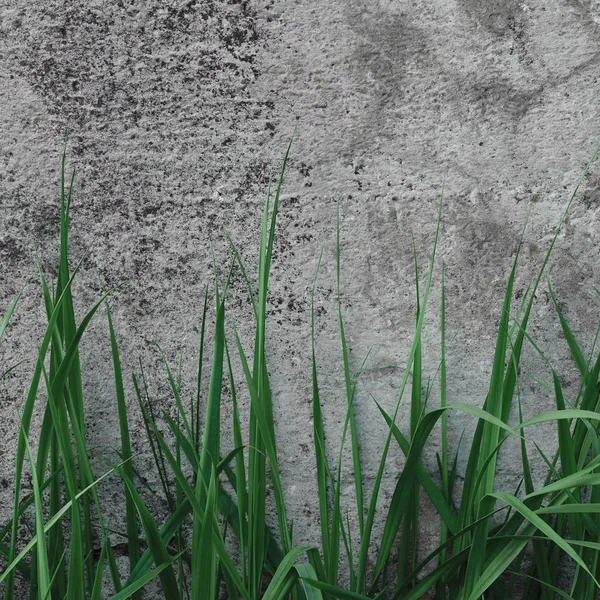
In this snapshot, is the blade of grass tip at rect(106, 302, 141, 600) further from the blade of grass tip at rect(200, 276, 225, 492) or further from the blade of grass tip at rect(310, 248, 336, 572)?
the blade of grass tip at rect(310, 248, 336, 572)

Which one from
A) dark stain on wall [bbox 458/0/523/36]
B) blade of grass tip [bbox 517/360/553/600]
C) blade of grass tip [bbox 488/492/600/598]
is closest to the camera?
blade of grass tip [bbox 488/492/600/598]

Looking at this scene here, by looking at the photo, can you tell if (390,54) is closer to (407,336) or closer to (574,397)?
(407,336)

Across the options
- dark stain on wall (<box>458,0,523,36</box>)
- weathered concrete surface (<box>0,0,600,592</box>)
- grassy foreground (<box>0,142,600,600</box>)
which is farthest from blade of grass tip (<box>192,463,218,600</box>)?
dark stain on wall (<box>458,0,523,36</box>)

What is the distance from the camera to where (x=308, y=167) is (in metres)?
0.93

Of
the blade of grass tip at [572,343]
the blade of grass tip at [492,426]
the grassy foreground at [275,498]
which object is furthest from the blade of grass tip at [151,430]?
the blade of grass tip at [572,343]

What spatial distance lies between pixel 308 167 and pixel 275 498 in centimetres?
48

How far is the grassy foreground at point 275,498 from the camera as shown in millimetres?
694

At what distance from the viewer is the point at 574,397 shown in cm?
93

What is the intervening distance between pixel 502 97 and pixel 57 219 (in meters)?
0.69

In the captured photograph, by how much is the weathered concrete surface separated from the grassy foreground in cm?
4

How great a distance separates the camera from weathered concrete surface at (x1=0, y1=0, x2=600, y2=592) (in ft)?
2.98

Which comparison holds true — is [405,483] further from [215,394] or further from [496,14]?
[496,14]

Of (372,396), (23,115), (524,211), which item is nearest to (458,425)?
(372,396)

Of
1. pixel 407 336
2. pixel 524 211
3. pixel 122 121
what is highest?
pixel 122 121
